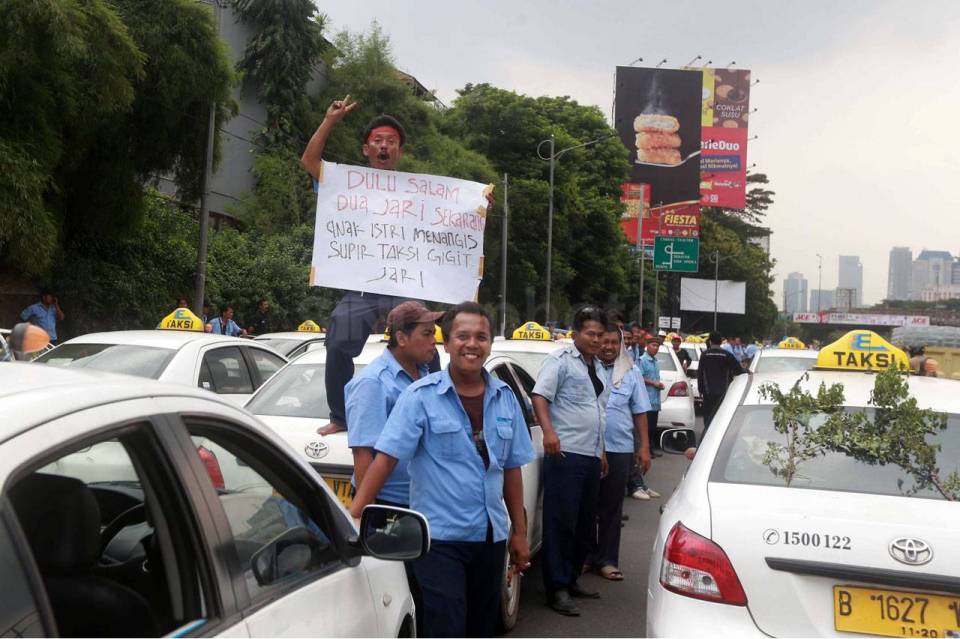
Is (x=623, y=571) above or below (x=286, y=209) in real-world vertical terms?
below

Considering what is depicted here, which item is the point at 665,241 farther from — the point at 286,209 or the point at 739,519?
the point at 739,519

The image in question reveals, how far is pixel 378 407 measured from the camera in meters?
4.53

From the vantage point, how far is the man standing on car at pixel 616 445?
23.3 ft

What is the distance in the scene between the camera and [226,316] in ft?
64.9

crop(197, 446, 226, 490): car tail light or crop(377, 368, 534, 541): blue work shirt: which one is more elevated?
crop(197, 446, 226, 490): car tail light

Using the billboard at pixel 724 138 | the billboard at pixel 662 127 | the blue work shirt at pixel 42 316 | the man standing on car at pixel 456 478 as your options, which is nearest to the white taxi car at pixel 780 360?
the man standing on car at pixel 456 478

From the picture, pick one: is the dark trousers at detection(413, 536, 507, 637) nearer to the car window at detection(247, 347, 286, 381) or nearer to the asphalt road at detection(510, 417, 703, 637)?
the asphalt road at detection(510, 417, 703, 637)

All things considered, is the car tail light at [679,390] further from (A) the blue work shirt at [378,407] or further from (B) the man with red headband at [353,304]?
Result: (A) the blue work shirt at [378,407]

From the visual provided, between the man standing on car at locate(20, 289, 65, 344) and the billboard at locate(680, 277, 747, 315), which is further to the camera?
the billboard at locate(680, 277, 747, 315)

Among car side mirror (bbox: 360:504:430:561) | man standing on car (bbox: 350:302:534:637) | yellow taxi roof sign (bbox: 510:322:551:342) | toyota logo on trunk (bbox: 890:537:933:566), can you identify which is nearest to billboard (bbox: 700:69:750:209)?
yellow taxi roof sign (bbox: 510:322:551:342)

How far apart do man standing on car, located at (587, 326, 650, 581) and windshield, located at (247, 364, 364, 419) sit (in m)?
1.72

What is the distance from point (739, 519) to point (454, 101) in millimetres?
45053

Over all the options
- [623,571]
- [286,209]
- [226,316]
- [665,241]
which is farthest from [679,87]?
[623,571]

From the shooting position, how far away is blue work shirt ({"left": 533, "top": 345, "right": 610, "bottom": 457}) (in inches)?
245
